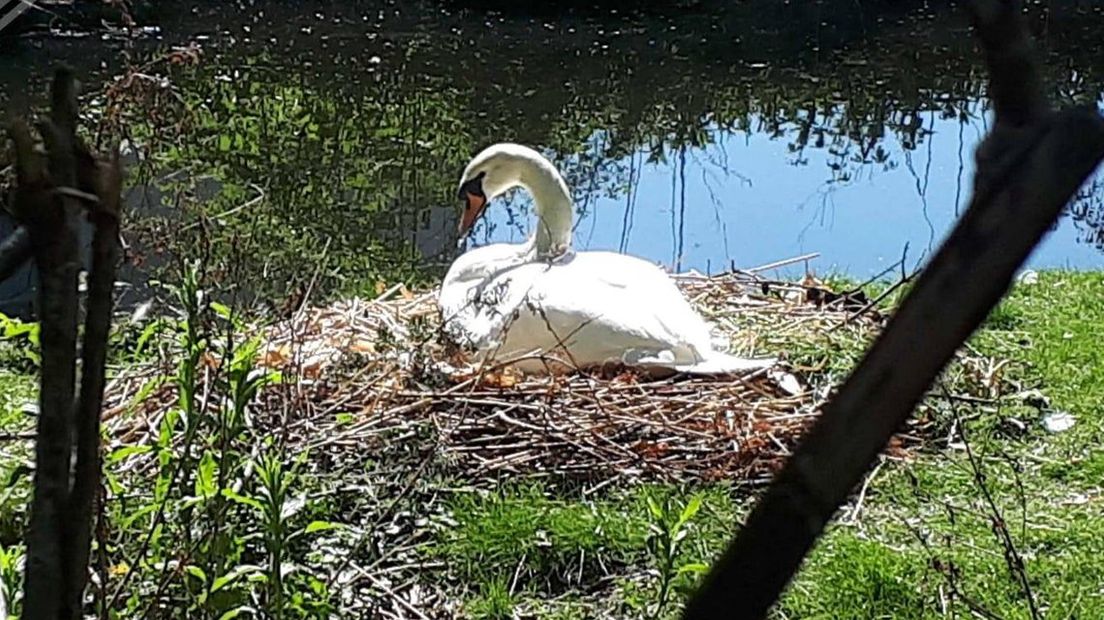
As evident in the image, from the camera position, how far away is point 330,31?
12414 mm

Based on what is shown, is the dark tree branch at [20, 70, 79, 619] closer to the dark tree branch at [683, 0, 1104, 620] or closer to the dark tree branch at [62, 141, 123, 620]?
the dark tree branch at [62, 141, 123, 620]

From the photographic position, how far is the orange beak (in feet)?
16.7

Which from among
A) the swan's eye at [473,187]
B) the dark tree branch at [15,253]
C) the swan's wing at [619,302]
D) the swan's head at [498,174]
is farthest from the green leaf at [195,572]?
the swan's eye at [473,187]

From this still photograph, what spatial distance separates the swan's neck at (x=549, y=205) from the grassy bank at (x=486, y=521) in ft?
3.43

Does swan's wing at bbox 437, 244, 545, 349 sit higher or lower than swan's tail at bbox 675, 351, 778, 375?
higher

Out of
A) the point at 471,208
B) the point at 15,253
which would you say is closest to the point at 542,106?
the point at 471,208

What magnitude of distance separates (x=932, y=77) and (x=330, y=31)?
193 inches

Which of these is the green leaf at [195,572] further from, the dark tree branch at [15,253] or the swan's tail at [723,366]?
the swan's tail at [723,366]

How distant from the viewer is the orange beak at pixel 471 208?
510 centimetres

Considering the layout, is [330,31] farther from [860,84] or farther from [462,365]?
[462,365]

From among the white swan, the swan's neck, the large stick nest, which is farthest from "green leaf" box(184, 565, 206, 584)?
the swan's neck

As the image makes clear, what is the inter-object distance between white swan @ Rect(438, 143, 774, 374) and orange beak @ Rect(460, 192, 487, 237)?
661 millimetres

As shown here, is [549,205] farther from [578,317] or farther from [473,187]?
[578,317]

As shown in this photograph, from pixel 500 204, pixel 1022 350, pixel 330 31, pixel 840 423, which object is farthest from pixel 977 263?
pixel 330 31
